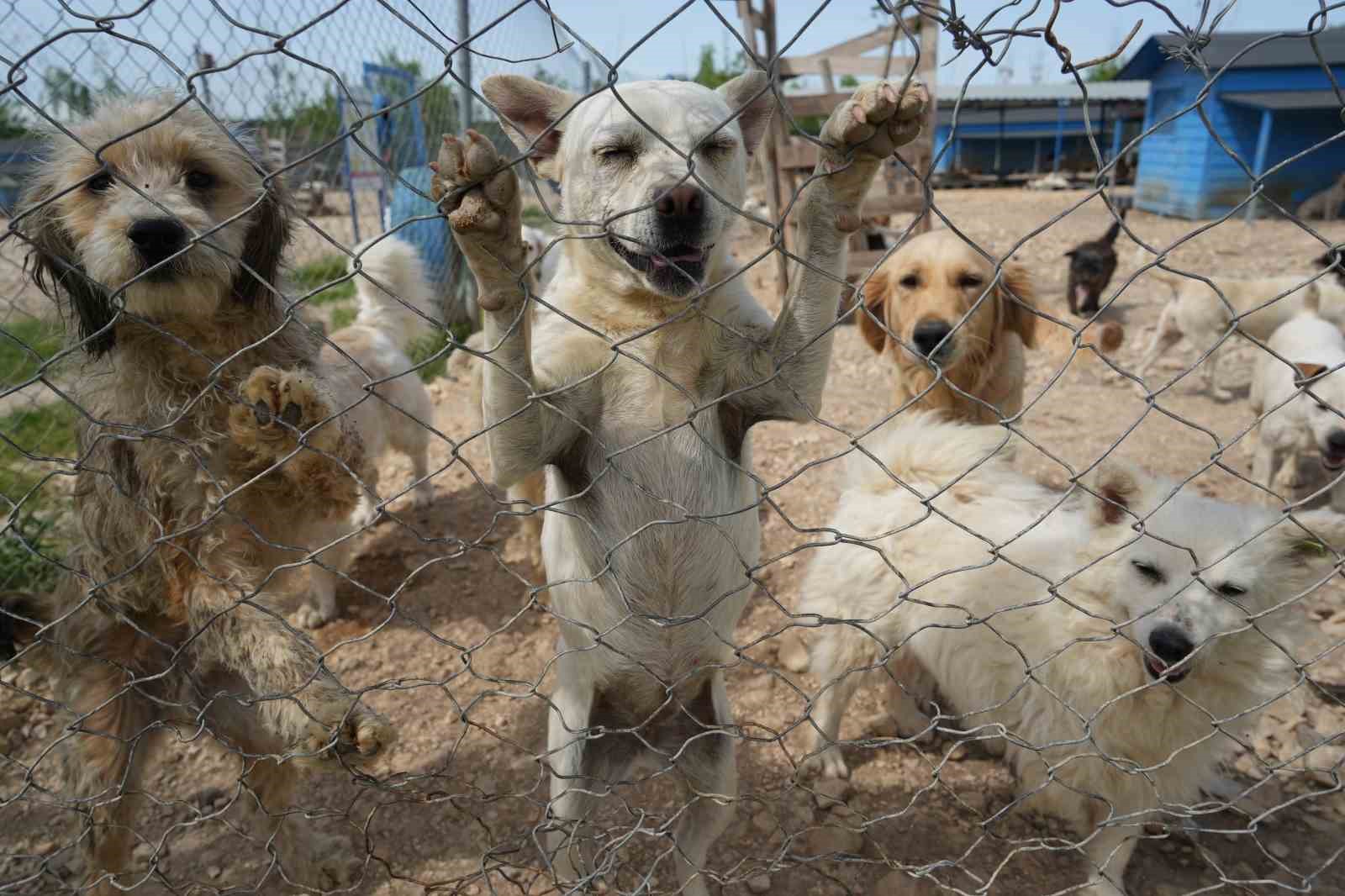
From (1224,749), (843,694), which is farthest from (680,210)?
(1224,749)

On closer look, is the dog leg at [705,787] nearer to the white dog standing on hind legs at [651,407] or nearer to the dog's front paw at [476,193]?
the white dog standing on hind legs at [651,407]

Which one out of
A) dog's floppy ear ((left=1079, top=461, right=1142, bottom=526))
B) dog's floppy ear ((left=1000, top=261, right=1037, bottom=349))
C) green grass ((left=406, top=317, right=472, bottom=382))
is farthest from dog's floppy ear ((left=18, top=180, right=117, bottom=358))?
green grass ((left=406, top=317, right=472, bottom=382))

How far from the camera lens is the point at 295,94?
20.5 feet

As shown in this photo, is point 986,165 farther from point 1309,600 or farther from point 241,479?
point 241,479

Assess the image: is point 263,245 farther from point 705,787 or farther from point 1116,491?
point 1116,491

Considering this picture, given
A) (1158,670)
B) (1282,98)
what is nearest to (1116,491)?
(1158,670)

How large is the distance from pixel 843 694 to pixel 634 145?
2.07 m

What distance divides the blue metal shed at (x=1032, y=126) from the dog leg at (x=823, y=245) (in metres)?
26.6

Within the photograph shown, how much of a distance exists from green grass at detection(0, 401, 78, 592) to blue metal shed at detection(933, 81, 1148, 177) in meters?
25.8

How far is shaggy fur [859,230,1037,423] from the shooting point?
3471mm

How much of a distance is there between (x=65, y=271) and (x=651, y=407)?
1.52 m

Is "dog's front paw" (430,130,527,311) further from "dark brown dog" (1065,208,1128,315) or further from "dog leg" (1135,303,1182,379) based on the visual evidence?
"dark brown dog" (1065,208,1128,315)

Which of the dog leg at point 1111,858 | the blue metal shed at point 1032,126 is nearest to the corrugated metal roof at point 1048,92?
the blue metal shed at point 1032,126

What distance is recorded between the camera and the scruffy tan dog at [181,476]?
197 cm
